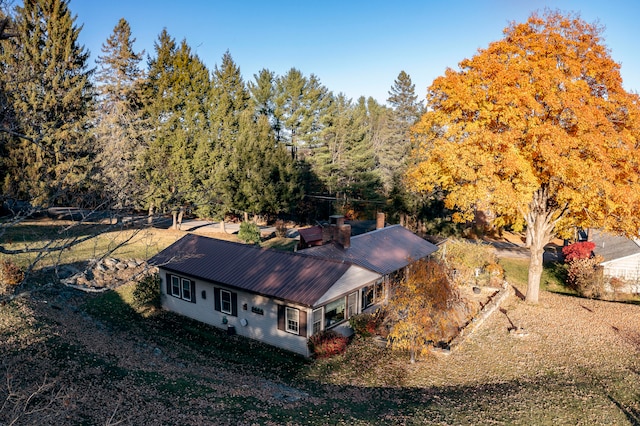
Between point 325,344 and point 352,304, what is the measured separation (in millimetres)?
3452

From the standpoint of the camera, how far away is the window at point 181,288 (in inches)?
926

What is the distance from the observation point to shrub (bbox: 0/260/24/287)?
22.6 meters

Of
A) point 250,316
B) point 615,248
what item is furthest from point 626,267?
point 250,316

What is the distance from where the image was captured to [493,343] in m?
20.1

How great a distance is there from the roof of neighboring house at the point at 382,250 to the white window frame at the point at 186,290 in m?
6.28

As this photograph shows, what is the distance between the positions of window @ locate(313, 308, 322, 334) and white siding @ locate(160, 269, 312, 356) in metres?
0.36

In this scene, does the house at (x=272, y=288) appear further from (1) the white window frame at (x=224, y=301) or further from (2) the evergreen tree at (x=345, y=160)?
(2) the evergreen tree at (x=345, y=160)

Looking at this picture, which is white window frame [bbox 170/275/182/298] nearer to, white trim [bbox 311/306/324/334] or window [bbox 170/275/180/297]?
window [bbox 170/275/180/297]

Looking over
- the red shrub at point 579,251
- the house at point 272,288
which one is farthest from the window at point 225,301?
the red shrub at point 579,251

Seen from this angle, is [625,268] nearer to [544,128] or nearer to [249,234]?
[544,128]

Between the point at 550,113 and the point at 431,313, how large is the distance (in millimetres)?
11202

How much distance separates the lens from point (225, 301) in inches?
875

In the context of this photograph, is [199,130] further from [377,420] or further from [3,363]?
[377,420]

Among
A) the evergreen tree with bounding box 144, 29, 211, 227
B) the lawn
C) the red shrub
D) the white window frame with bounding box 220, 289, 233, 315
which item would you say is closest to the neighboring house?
the red shrub
